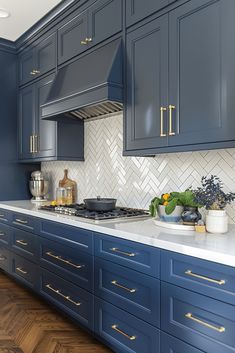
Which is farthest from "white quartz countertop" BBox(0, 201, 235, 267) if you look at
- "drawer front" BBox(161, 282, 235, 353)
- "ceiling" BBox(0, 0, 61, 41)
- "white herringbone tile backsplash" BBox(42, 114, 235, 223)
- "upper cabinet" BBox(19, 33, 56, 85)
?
"ceiling" BBox(0, 0, 61, 41)

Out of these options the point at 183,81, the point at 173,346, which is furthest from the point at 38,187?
the point at 173,346

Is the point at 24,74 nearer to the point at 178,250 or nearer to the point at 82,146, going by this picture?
the point at 82,146

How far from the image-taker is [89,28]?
2756mm

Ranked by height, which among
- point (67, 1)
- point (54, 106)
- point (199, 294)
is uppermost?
point (67, 1)

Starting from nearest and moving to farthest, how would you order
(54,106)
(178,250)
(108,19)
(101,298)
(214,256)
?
1. (214,256)
2. (178,250)
3. (101,298)
4. (108,19)
5. (54,106)

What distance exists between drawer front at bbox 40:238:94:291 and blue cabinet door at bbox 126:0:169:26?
1.70 m

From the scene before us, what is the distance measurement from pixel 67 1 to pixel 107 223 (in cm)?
215

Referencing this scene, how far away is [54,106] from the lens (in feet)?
9.66

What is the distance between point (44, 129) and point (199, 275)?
8.40 feet

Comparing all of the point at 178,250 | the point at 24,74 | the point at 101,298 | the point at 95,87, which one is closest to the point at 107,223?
the point at 101,298

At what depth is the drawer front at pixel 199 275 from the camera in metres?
1.37

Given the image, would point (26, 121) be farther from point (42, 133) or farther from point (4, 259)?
point (4, 259)

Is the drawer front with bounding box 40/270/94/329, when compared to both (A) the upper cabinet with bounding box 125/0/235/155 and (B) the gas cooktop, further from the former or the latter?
(A) the upper cabinet with bounding box 125/0/235/155

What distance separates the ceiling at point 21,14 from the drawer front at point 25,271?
2436 mm
